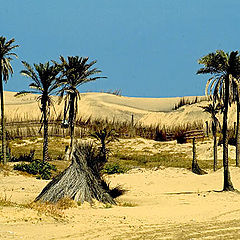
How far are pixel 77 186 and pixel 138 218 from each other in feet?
8.77

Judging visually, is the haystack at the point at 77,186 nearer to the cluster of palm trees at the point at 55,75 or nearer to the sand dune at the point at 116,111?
the cluster of palm trees at the point at 55,75

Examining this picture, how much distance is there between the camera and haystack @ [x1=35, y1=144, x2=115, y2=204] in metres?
12.7

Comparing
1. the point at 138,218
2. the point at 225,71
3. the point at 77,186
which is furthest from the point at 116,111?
the point at 138,218

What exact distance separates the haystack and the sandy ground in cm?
44

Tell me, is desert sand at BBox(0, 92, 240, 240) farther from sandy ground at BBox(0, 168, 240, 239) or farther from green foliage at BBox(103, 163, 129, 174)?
green foliage at BBox(103, 163, 129, 174)

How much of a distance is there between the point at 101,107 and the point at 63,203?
243ft

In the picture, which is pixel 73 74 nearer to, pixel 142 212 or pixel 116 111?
pixel 142 212

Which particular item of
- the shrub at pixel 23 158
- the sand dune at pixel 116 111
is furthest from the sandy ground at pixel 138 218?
the sand dune at pixel 116 111

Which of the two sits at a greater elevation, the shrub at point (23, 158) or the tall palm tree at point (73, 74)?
the tall palm tree at point (73, 74)

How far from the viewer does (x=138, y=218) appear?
11.0m

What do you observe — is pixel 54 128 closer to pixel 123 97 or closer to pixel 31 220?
pixel 31 220

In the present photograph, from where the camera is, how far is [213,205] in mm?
14336

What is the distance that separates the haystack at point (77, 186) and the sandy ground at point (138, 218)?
1.46 feet

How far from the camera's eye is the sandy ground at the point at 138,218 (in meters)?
8.48
